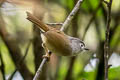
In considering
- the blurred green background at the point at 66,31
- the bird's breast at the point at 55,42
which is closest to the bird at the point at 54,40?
the bird's breast at the point at 55,42

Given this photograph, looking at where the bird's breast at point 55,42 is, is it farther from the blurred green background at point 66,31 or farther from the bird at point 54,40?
the blurred green background at point 66,31

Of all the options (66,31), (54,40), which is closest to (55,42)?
(54,40)

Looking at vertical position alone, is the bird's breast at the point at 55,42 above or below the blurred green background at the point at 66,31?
above

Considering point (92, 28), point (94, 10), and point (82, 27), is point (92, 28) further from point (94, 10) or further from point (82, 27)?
point (94, 10)

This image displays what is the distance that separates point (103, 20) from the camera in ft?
6.55

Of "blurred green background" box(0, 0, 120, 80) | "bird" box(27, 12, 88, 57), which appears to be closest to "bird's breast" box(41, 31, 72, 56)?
"bird" box(27, 12, 88, 57)

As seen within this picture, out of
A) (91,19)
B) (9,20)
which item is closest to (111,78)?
(91,19)

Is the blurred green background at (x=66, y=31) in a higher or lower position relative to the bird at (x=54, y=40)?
lower

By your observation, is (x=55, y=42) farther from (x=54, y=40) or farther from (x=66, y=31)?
(x=66, y=31)

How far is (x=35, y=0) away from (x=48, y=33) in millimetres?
242

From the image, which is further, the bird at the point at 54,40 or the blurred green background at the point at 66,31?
the blurred green background at the point at 66,31

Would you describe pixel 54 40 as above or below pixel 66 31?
above

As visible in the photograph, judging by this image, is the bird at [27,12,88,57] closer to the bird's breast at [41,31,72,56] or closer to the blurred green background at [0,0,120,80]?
the bird's breast at [41,31,72,56]

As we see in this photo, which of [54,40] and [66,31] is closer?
[54,40]
